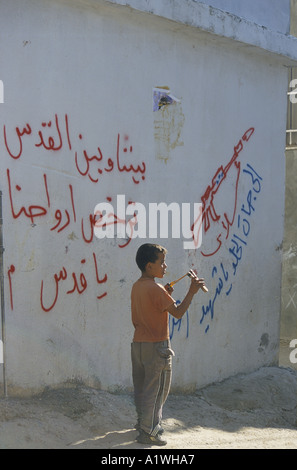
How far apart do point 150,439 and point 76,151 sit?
88.6 inches

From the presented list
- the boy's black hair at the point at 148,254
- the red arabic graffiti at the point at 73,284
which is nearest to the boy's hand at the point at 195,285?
the boy's black hair at the point at 148,254

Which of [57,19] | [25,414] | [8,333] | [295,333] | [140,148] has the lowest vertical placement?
[295,333]

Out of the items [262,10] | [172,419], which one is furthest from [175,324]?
[262,10]

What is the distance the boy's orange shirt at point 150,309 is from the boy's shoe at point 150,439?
63 cm

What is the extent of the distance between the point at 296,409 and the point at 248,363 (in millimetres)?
944

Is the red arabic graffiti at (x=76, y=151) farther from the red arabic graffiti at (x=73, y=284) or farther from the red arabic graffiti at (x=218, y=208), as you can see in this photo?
the red arabic graffiti at (x=218, y=208)

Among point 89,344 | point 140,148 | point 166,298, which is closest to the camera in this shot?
point 166,298

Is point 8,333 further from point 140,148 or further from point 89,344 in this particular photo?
point 140,148

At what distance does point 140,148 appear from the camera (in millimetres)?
6184

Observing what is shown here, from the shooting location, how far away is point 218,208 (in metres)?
7.12

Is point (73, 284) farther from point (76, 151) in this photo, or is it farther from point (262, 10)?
point (262, 10)

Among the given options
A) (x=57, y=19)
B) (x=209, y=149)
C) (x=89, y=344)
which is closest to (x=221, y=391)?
(x=89, y=344)

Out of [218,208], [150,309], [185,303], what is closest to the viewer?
[185,303]

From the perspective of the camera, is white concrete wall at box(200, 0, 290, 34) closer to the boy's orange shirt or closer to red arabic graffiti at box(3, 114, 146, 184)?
red arabic graffiti at box(3, 114, 146, 184)
